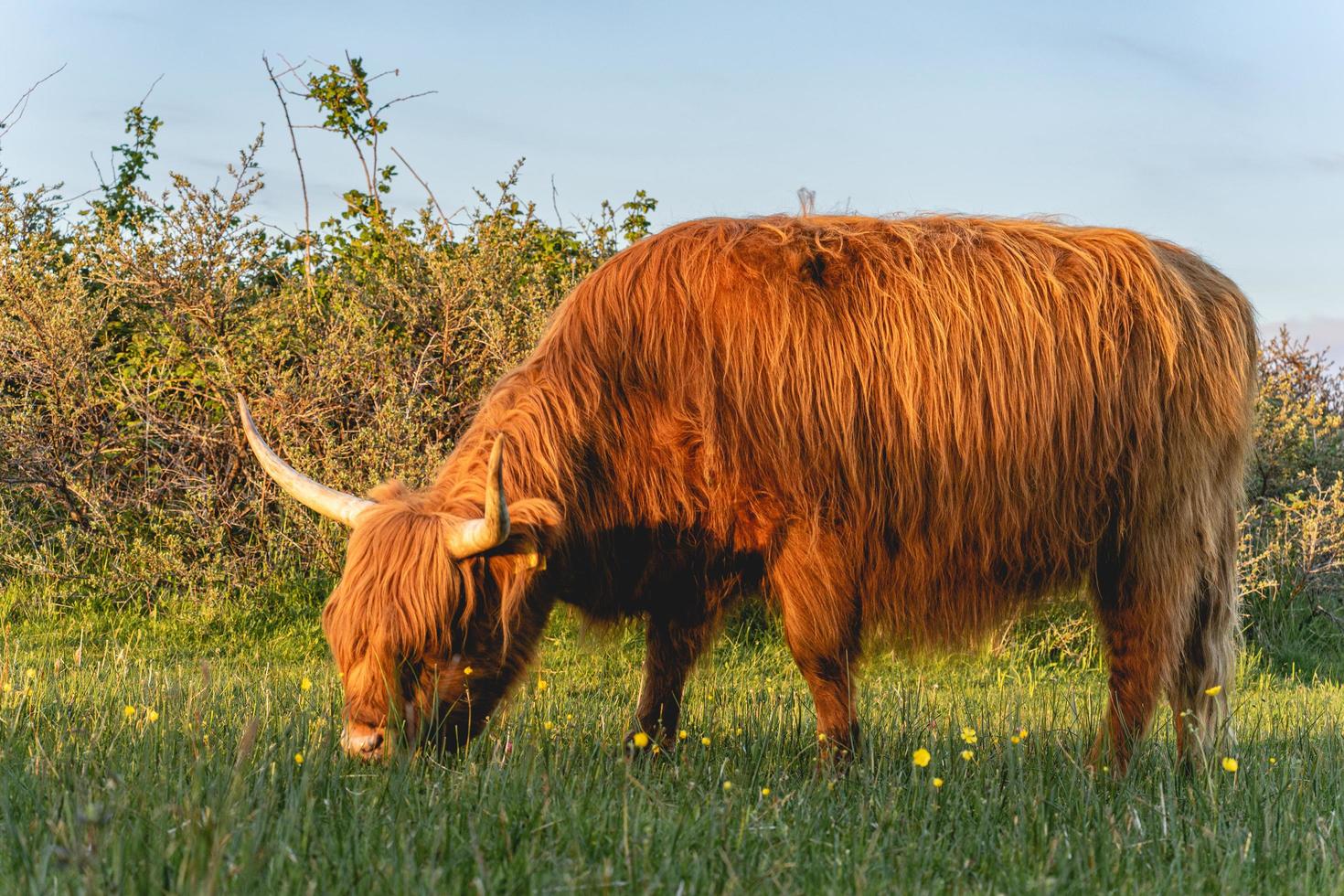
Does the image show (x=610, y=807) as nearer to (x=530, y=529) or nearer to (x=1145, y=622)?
(x=530, y=529)

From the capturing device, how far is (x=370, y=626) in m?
3.69

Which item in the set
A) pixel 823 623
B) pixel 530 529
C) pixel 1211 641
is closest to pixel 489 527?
pixel 530 529

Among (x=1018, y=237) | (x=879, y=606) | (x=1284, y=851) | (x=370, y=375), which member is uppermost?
(x=1018, y=237)

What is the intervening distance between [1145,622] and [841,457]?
1.34 metres

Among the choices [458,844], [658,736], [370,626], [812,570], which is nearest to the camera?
[458,844]

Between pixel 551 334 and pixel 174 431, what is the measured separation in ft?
14.9

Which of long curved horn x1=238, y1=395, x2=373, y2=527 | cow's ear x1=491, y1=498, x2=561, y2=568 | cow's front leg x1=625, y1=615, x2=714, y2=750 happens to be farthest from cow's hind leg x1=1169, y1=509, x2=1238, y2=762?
long curved horn x1=238, y1=395, x2=373, y2=527

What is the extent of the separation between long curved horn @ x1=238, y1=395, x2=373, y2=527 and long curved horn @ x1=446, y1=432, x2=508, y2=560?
17.9 inches

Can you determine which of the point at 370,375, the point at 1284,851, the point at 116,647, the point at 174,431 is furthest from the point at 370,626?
the point at 174,431

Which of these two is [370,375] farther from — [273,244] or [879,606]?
[879,606]

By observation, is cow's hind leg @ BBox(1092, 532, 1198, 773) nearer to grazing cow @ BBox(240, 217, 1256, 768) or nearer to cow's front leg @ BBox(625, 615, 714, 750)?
grazing cow @ BBox(240, 217, 1256, 768)

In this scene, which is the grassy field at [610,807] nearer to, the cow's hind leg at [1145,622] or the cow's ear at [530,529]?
the cow's hind leg at [1145,622]

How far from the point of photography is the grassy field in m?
2.17

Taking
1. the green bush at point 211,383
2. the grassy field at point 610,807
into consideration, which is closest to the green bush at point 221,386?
the green bush at point 211,383
